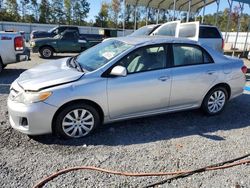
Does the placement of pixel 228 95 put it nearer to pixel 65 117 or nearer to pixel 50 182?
pixel 65 117

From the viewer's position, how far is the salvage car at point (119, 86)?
3.59m

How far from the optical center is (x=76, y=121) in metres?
3.83

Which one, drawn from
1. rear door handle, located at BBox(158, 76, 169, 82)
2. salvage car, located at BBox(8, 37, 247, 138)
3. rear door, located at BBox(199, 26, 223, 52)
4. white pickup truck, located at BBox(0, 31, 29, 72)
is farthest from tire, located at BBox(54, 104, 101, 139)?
rear door, located at BBox(199, 26, 223, 52)

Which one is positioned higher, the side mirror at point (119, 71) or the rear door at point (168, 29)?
the rear door at point (168, 29)

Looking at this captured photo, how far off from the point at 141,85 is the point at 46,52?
34.0ft

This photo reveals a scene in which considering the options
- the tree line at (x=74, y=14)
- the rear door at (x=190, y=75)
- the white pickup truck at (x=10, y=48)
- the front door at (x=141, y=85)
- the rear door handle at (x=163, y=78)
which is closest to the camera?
the front door at (x=141, y=85)

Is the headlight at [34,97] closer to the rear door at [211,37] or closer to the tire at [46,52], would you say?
the rear door at [211,37]

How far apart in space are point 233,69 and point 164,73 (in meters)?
1.70

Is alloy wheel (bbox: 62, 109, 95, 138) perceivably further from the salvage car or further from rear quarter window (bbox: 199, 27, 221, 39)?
rear quarter window (bbox: 199, 27, 221, 39)

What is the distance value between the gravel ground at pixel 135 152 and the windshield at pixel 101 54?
44.1 inches

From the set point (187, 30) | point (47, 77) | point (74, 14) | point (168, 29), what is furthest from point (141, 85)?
point (74, 14)

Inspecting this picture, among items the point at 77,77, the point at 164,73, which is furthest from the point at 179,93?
the point at 77,77

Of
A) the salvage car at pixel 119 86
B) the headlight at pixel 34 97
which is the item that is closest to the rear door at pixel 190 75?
the salvage car at pixel 119 86

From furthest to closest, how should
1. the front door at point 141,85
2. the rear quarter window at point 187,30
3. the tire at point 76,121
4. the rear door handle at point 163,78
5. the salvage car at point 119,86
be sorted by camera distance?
the rear quarter window at point 187,30, the rear door handle at point 163,78, the front door at point 141,85, the tire at point 76,121, the salvage car at point 119,86
